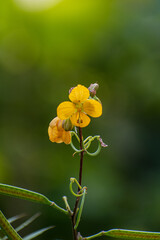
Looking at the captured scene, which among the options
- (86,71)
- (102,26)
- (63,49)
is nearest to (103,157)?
(86,71)

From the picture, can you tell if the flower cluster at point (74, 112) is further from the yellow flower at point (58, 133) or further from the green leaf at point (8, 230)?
the green leaf at point (8, 230)

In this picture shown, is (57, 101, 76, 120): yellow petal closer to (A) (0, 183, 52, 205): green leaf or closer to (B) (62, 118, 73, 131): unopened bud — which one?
(B) (62, 118, 73, 131): unopened bud

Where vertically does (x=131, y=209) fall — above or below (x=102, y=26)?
below

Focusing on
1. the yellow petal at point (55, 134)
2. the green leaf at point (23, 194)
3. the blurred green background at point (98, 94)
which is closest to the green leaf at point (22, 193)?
the green leaf at point (23, 194)

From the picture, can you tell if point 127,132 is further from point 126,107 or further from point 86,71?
point 86,71

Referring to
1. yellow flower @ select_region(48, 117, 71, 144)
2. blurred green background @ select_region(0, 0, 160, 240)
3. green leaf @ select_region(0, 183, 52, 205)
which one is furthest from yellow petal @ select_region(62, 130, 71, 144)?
blurred green background @ select_region(0, 0, 160, 240)

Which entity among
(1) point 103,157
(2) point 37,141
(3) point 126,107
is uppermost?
(3) point 126,107

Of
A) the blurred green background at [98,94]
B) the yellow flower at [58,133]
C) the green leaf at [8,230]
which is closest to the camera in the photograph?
the green leaf at [8,230]
